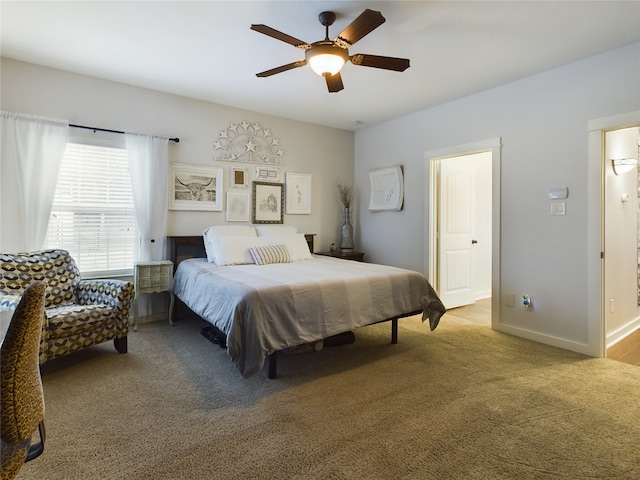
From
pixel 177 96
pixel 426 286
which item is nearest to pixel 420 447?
pixel 426 286

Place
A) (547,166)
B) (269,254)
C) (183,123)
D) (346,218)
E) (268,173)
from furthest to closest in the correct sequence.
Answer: (346,218), (268,173), (183,123), (269,254), (547,166)

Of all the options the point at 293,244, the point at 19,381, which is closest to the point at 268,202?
the point at 293,244

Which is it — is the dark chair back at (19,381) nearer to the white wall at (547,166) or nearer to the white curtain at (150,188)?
the white curtain at (150,188)

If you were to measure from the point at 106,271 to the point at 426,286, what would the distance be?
3.33 meters

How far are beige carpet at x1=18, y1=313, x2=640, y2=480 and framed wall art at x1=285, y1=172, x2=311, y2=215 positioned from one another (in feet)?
8.01

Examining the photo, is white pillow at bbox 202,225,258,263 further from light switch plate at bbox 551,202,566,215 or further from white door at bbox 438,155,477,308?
light switch plate at bbox 551,202,566,215

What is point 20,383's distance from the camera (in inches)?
43.3

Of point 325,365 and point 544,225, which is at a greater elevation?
point 544,225

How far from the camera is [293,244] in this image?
13.5 feet

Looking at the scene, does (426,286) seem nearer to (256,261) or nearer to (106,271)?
(256,261)

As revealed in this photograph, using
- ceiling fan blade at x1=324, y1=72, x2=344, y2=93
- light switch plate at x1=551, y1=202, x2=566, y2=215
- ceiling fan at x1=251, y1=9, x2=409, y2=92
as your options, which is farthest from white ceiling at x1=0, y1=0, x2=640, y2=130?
light switch plate at x1=551, y1=202, x2=566, y2=215

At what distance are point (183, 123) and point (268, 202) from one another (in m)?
1.42

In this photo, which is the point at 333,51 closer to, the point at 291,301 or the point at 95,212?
the point at 291,301

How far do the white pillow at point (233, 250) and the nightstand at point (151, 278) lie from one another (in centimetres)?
57
